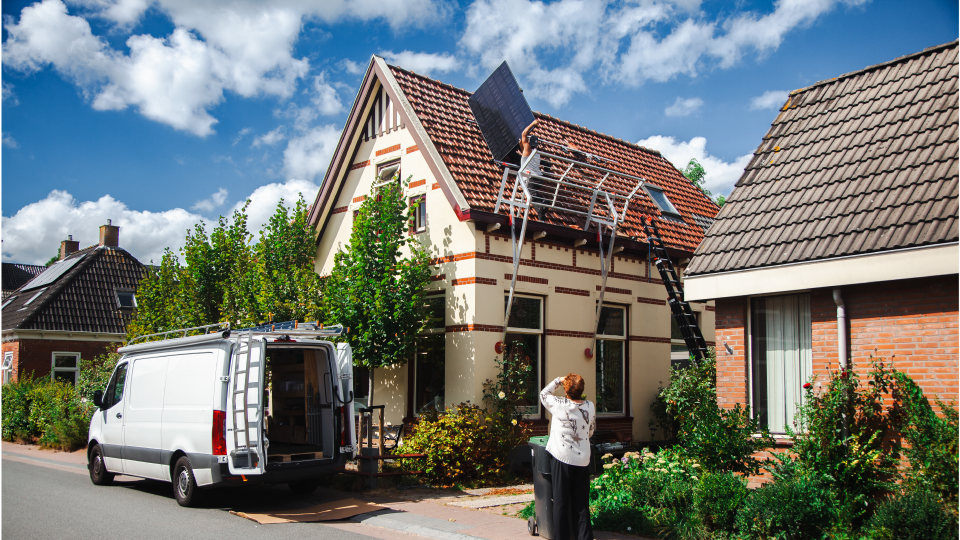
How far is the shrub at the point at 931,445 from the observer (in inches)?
250

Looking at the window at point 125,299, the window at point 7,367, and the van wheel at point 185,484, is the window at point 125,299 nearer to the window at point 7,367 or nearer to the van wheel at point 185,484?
the window at point 7,367

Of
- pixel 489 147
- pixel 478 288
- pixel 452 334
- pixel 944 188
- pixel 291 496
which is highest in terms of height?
pixel 489 147

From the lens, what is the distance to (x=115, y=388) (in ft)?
39.0

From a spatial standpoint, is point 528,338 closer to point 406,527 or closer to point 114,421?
point 406,527

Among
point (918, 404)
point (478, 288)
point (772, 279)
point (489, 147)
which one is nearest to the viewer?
point (918, 404)

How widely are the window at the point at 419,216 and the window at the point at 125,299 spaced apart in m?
19.2

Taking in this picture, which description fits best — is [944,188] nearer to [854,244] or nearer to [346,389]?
[854,244]

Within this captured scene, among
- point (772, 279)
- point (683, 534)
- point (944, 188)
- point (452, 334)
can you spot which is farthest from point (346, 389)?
point (944, 188)

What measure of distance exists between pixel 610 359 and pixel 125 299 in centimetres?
2237

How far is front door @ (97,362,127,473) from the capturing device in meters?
11.5

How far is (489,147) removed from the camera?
1491 cm

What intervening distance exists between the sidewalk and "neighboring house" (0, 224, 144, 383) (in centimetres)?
1764

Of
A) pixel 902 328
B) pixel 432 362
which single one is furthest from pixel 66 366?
pixel 902 328

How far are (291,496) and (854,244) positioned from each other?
8607 mm
